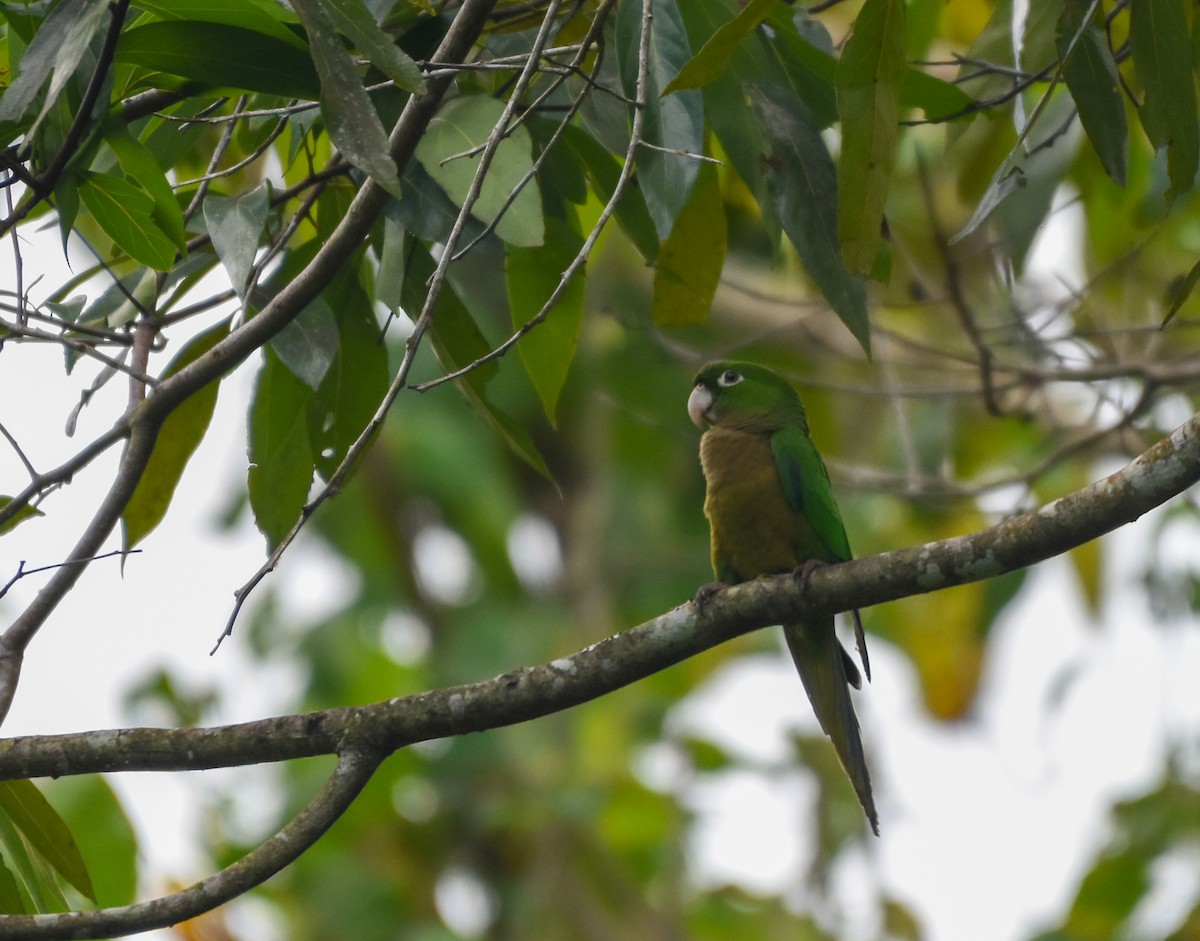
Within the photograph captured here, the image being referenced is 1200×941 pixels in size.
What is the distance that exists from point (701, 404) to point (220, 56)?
218 centimetres

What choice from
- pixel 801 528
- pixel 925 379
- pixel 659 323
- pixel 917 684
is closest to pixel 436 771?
pixel 917 684

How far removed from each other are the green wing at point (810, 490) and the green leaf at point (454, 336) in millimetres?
1124

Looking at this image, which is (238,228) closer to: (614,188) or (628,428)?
(614,188)

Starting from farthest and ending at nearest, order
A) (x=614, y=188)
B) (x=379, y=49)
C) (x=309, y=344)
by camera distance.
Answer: (x=614, y=188) < (x=309, y=344) < (x=379, y=49)

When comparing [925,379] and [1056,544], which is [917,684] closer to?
[925,379]

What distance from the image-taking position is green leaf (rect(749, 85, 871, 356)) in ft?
8.57

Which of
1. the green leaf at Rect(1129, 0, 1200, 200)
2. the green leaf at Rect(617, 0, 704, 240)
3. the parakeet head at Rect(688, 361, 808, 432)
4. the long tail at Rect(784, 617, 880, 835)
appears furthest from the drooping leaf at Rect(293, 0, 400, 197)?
the parakeet head at Rect(688, 361, 808, 432)

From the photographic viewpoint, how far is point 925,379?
752cm

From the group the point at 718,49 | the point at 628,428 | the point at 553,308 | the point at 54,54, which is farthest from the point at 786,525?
the point at 628,428

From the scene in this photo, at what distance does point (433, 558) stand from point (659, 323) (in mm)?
7535

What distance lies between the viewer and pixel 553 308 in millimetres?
2873

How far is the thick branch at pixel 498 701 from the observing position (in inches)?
93.7

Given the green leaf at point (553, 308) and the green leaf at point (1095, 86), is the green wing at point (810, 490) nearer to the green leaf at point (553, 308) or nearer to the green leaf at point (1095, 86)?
the green leaf at point (553, 308)

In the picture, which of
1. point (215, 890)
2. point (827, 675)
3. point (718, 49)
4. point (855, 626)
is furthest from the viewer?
point (827, 675)
